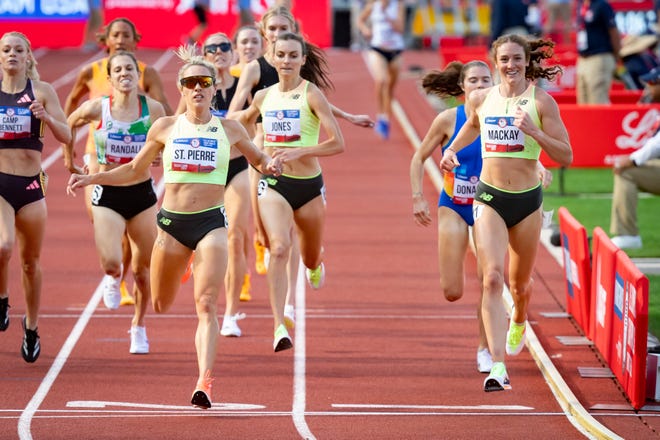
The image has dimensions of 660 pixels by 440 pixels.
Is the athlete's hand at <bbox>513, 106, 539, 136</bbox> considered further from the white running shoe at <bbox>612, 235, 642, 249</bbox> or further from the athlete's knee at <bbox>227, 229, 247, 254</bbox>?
the white running shoe at <bbox>612, 235, 642, 249</bbox>

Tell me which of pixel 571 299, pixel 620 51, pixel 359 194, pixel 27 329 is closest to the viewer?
pixel 27 329

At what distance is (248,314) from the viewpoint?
12.2m

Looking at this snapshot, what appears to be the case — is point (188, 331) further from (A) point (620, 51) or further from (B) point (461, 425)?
(A) point (620, 51)

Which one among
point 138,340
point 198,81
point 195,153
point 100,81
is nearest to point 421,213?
point 195,153

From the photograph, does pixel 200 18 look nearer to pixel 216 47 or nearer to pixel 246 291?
pixel 246 291

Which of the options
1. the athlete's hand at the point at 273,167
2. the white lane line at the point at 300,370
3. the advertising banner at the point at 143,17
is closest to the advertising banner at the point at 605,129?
the white lane line at the point at 300,370

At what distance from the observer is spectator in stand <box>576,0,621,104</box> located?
64.9ft

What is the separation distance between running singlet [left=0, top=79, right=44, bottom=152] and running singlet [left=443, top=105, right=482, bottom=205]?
2948 millimetres

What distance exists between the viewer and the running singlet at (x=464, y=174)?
982cm

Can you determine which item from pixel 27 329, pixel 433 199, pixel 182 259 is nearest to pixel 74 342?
pixel 27 329

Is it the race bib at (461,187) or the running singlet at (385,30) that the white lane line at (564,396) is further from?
the running singlet at (385,30)

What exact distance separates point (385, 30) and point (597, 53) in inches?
138

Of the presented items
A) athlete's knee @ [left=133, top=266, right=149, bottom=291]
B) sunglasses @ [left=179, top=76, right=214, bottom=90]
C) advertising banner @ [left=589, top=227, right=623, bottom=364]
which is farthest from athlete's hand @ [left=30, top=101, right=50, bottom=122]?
advertising banner @ [left=589, top=227, right=623, bottom=364]

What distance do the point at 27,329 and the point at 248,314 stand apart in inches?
93.0
